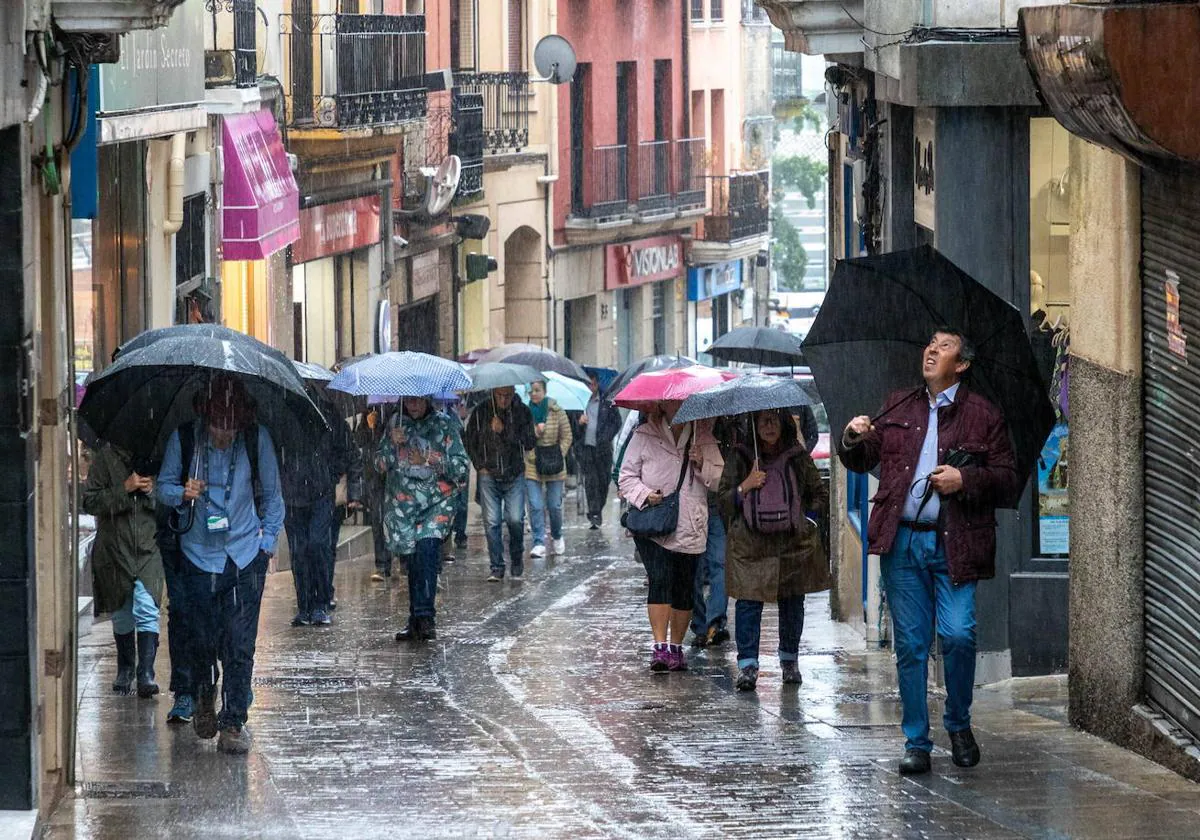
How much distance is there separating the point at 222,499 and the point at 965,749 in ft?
11.0

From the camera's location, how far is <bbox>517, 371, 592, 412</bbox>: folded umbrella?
20.7 metres

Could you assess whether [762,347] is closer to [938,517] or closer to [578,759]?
[578,759]

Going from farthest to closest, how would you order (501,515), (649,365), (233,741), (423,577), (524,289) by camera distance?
(524,289), (649,365), (501,515), (423,577), (233,741)

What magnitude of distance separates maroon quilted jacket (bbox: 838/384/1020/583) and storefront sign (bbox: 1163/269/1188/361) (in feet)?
2.34

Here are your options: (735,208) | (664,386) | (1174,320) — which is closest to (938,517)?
(1174,320)

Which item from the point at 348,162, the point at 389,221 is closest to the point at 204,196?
the point at 348,162

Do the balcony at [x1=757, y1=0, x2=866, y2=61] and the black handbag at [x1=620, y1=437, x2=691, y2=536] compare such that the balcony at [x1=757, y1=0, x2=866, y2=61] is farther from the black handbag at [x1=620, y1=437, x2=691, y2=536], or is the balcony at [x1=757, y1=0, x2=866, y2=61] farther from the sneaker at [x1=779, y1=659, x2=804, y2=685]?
the sneaker at [x1=779, y1=659, x2=804, y2=685]

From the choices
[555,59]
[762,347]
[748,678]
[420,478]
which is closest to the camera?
[748,678]

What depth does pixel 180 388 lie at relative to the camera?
32.9 feet

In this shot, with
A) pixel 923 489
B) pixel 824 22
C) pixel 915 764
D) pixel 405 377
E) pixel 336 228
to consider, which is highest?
pixel 824 22

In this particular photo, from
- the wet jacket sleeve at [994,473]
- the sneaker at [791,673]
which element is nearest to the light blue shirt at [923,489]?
the wet jacket sleeve at [994,473]

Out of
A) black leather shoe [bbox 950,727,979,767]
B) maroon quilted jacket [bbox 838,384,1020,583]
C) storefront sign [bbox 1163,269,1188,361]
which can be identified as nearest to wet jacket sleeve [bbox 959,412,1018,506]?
maroon quilted jacket [bbox 838,384,1020,583]

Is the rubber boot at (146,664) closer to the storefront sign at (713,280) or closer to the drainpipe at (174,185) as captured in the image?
the drainpipe at (174,185)

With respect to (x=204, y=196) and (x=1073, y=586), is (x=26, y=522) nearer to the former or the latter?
(x=1073, y=586)
